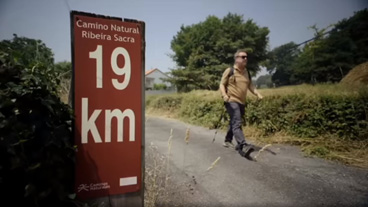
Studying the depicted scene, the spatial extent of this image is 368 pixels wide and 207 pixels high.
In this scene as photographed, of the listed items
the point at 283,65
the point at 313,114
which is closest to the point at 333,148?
the point at 313,114

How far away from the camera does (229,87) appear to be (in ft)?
14.5

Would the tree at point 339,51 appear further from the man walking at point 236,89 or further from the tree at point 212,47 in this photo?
the man walking at point 236,89

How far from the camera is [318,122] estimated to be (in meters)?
4.67

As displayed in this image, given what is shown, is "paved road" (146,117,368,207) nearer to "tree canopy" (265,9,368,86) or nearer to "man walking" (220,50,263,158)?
"man walking" (220,50,263,158)

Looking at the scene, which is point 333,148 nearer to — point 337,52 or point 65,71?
point 65,71

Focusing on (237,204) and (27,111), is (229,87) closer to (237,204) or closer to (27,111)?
(237,204)

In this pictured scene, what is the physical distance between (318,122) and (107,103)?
4638 mm

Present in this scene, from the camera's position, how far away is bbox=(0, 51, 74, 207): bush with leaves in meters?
1.14

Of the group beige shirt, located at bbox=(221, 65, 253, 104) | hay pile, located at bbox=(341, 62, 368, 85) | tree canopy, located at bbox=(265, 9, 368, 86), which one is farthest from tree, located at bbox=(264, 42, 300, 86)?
beige shirt, located at bbox=(221, 65, 253, 104)

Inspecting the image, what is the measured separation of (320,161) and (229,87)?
6.86 feet

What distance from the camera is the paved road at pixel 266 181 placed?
2479mm

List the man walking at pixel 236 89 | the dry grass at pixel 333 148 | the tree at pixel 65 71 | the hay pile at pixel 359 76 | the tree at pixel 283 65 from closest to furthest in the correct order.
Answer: the tree at pixel 65 71 → the dry grass at pixel 333 148 → the man walking at pixel 236 89 → the hay pile at pixel 359 76 → the tree at pixel 283 65

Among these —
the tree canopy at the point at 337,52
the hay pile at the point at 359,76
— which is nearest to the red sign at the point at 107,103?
the hay pile at the point at 359,76

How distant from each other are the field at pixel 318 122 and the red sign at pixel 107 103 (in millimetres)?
3786
